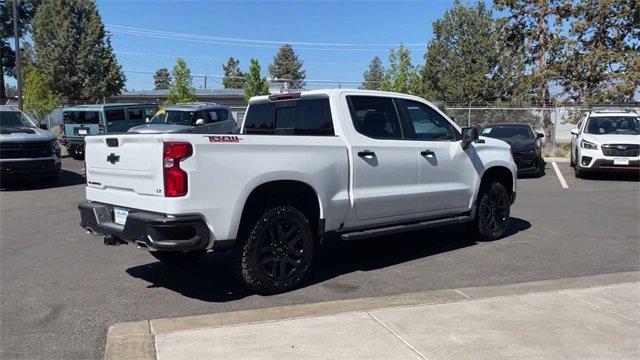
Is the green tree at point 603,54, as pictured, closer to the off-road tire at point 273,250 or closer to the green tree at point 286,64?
the off-road tire at point 273,250

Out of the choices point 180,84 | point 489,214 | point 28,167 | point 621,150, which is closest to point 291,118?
point 489,214

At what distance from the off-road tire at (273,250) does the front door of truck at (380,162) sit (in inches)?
31.0

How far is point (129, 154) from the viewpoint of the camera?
17.9ft

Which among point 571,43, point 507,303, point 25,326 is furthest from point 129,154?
point 571,43

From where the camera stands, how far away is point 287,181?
5762 millimetres

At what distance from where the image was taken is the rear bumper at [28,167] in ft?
45.5

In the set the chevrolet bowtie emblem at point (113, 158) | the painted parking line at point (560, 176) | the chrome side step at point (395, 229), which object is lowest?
the painted parking line at point (560, 176)

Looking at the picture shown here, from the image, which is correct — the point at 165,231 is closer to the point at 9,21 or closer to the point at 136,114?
the point at 136,114

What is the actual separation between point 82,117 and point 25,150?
6.60 m

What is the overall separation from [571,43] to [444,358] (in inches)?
1145

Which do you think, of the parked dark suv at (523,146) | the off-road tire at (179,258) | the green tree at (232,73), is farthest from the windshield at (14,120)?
the green tree at (232,73)

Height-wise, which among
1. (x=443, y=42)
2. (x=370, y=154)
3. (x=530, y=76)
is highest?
(x=443, y=42)

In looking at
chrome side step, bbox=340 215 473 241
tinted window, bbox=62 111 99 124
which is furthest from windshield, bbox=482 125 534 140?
tinted window, bbox=62 111 99 124

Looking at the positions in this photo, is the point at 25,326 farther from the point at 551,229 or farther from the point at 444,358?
the point at 551,229
